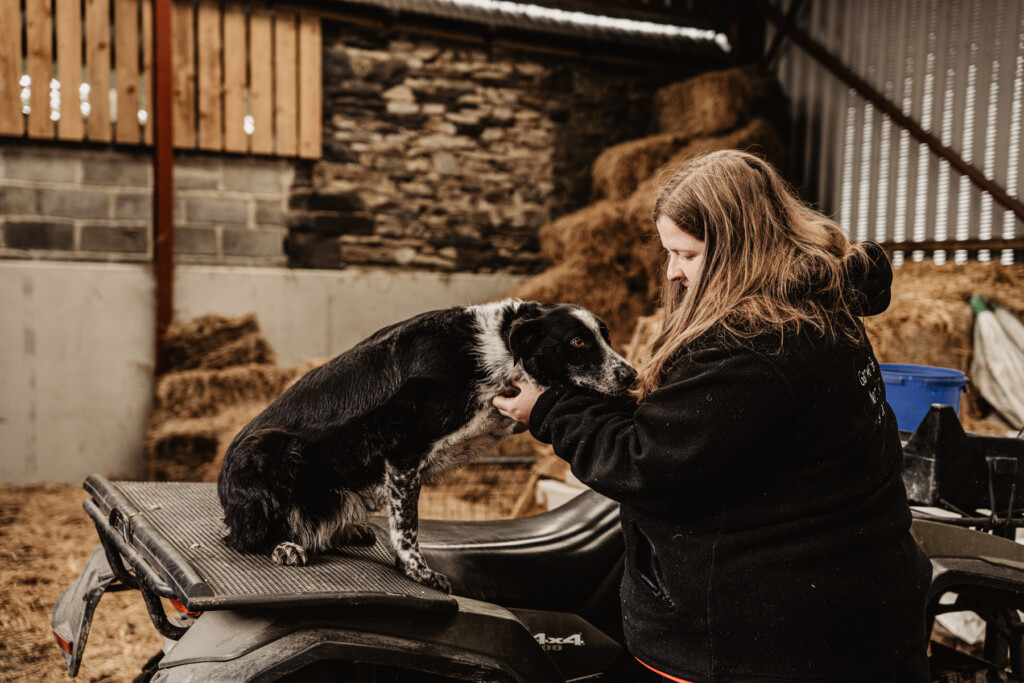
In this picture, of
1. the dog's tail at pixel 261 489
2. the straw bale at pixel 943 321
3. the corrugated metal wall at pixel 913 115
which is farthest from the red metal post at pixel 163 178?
the straw bale at pixel 943 321

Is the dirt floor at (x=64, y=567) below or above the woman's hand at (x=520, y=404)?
below

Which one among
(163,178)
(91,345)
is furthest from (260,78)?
(91,345)

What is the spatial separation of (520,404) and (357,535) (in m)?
0.52

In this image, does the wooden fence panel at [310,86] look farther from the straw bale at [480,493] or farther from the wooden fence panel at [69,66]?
the straw bale at [480,493]

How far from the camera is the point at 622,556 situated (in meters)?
1.97

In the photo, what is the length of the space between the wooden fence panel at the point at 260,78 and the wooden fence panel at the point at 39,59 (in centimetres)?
139

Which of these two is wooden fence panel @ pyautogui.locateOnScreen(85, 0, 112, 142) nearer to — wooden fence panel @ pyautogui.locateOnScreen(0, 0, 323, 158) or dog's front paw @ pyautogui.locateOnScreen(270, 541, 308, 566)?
wooden fence panel @ pyautogui.locateOnScreen(0, 0, 323, 158)

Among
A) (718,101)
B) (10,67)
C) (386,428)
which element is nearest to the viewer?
(386,428)

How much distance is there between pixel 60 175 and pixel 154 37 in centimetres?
124

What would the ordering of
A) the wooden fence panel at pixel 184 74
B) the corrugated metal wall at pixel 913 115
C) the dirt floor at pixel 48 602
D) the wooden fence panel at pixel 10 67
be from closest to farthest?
the dirt floor at pixel 48 602 → the wooden fence panel at pixel 10 67 → the corrugated metal wall at pixel 913 115 → the wooden fence panel at pixel 184 74

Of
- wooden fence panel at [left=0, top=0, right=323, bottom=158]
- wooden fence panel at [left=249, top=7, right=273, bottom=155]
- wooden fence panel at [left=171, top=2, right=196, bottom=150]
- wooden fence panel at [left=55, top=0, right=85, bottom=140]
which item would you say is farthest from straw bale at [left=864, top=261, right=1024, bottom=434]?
wooden fence panel at [left=55, top=0, right=85, bottom=140]

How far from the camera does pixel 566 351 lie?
1.83 m

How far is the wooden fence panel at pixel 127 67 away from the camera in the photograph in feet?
19.1

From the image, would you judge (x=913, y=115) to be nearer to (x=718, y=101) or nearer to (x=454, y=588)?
(x=718, y=101)
